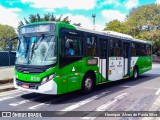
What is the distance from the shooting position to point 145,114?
6402 mm

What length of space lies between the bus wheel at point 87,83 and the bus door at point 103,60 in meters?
0.90

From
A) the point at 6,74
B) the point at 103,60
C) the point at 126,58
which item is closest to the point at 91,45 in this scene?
the point at 103,60

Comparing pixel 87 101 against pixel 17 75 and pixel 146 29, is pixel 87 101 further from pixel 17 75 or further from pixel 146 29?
pixel 146 29

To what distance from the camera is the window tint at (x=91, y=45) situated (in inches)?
368

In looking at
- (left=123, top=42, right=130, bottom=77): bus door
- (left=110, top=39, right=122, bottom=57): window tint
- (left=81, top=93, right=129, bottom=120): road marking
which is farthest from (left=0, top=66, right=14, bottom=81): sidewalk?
(left=123, top=42, right=130, bottom=77): bus door

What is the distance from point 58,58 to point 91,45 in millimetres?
2489

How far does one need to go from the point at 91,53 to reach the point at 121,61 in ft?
11.5

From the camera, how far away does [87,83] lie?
9.25 meters

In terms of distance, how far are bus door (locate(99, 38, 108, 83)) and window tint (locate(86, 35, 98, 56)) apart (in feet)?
1.79

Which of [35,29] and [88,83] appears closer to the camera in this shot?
[35,29]

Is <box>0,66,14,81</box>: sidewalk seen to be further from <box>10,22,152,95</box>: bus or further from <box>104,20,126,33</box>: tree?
<box>104,20,126,33</box>: tree

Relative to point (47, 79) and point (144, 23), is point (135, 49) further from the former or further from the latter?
point (144, 23)

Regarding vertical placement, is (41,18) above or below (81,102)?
above

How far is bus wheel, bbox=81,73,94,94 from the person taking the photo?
9.06 metres
